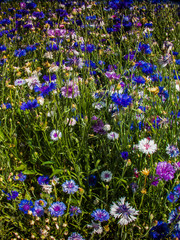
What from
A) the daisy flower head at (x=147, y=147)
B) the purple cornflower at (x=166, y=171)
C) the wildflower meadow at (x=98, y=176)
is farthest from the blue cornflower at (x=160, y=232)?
the daisy flower head at (x=147, y=147)

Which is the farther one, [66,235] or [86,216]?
[86,216]

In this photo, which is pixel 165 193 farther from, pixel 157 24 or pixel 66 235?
pixel 157 24

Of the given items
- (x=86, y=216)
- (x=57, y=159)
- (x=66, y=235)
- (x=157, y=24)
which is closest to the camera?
(x=66, y=235)

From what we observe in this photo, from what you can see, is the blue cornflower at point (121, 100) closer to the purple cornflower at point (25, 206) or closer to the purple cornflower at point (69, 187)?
the purple cornflower at point (69, 187)

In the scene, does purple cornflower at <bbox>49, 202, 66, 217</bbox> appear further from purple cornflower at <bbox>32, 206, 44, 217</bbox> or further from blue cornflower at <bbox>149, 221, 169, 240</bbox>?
blue cornflower at <bbox>149, 221, 169, 240</bbox>

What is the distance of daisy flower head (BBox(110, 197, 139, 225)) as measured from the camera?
110 centimetres

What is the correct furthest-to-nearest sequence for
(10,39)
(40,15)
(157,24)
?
(157,24), (40,15), (10,39)

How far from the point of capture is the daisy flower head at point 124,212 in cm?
110

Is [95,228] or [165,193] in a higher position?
[165,193]

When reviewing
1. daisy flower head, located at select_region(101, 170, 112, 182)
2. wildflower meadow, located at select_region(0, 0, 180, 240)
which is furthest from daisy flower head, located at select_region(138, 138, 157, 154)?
daisy flower head, located at select_region(101, 170, 112, 182)

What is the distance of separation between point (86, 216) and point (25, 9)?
8.83ft

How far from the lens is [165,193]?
1.38m

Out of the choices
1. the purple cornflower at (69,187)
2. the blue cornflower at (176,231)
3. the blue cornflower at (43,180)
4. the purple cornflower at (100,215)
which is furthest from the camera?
the blue cornflower at (43,180)

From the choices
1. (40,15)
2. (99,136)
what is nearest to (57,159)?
(99,136)
